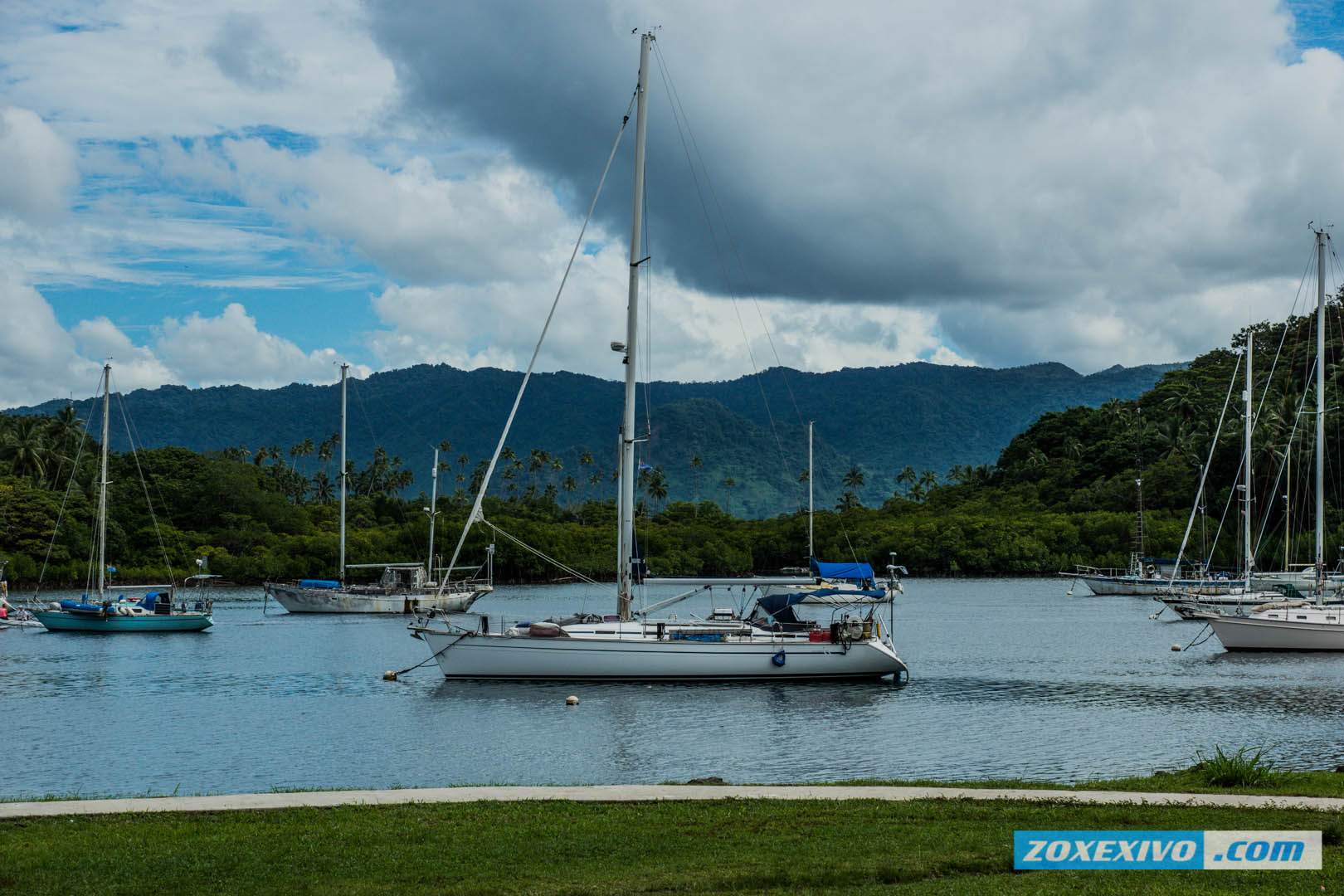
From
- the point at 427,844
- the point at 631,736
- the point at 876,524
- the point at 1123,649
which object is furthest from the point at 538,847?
the point at 876,524

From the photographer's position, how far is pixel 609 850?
49.5ft

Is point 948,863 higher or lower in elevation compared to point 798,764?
higher

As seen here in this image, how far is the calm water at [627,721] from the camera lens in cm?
2864

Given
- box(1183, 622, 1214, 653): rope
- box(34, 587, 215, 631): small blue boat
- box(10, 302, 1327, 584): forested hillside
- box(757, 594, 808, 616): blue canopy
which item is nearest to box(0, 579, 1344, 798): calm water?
box(1183, 622, 1214, 653): rope

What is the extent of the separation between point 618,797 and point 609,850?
3.35 metres

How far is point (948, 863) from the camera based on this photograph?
Result: 1402 cm

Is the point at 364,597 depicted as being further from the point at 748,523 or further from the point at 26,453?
the point at 748,523

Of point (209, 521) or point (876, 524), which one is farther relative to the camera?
point (876, 524)

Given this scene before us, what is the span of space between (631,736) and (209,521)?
13019cm

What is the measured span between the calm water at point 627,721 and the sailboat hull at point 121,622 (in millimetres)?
10470

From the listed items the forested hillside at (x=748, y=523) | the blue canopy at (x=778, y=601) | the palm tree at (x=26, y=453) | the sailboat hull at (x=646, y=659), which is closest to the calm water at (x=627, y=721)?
the sailboat hull at (x=646, y=659)

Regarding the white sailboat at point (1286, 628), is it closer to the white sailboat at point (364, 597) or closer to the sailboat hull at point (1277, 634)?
the sailboat hull at point (1277, 634)

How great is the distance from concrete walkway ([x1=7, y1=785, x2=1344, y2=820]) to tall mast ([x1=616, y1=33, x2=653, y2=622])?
78.7ft

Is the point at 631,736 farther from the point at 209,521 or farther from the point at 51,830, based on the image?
the point at 209,521
